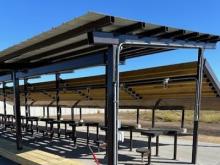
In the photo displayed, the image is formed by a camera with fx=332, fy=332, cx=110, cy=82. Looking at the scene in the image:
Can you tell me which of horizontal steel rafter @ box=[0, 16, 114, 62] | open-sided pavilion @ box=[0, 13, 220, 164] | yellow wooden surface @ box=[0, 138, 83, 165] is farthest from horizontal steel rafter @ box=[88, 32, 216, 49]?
yellow wooden surface @ box=[0, 138, 83, 165]

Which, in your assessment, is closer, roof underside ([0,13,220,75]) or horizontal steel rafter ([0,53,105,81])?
roof underside ([0,13,220,75])

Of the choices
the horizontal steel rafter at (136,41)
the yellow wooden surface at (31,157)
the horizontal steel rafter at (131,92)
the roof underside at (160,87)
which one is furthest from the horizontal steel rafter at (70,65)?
the horizontal steel rafter at (131,92)

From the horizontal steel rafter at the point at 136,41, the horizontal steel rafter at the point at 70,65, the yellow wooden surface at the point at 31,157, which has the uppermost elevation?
the horizontal steel rafter at the point at 136,41

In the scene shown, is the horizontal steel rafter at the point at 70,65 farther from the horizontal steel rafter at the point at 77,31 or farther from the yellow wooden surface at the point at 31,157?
the yellow wooden surface at the point at 31,157

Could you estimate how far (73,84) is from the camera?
12.8 metres

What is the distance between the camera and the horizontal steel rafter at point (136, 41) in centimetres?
575

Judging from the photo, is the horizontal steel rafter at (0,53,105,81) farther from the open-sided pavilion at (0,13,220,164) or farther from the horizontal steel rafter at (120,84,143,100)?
the horizontal steel rafter at (120,84,143,100)

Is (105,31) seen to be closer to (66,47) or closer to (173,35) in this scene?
(173,35)

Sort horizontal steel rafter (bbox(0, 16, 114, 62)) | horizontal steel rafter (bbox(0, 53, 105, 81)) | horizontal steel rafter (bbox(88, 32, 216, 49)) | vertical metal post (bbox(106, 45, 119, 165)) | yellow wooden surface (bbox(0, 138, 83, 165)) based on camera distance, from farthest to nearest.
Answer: yellow wooden surface (bbox(0, 138, 83, 165))
horizontal steel rafter (bbox(0, 53, 105, 81))
vertical metal post (bbox(106, 45, 119, 165))
horizontal steel rafter (bbox(88, 32, 216, 49))
horizontal steel rafter (bbox(0, 16, 114, 62))

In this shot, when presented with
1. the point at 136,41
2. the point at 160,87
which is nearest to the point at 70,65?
the point at 136,41

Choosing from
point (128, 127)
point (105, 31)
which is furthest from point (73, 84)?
point (105, 31)

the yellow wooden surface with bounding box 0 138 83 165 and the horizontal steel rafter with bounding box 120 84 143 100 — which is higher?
the horizontal steel rafter with bounding box 120 84 143 100

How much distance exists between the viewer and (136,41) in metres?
6.30

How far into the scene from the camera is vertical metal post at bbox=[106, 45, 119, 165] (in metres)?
5.90
